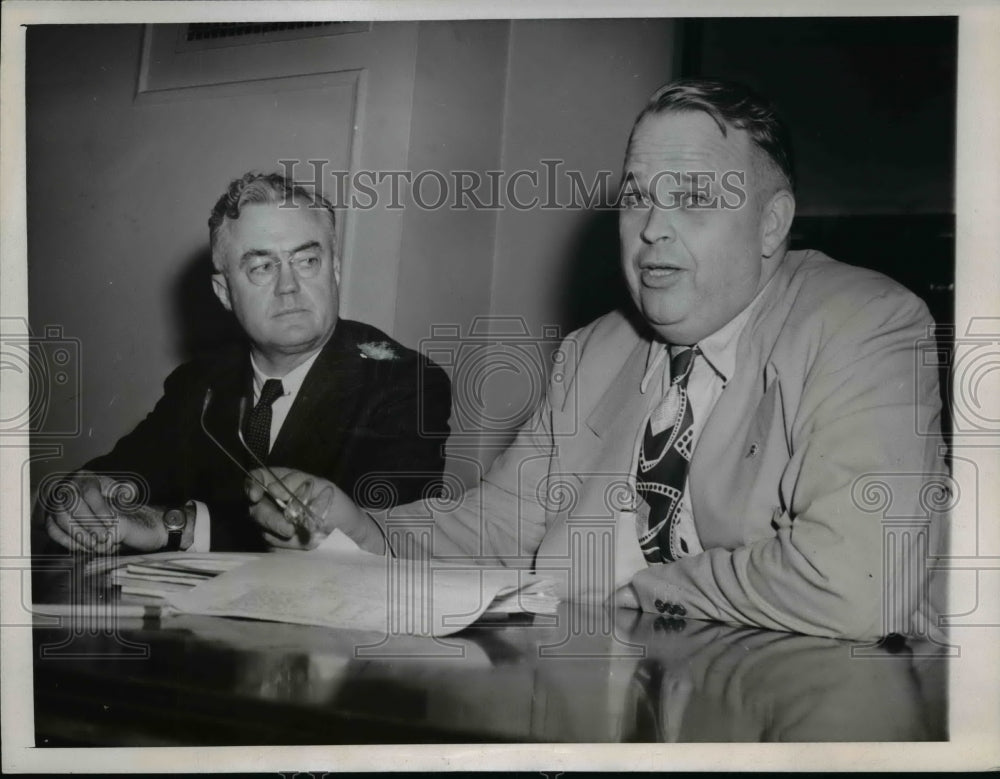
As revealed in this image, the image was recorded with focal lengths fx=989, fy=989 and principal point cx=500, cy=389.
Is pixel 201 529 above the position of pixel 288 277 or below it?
below

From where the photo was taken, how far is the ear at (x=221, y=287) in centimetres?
158

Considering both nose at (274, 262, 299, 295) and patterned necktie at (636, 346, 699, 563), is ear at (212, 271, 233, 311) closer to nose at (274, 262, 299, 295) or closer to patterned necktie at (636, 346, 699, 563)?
nose at (274, 262, 299, 295)

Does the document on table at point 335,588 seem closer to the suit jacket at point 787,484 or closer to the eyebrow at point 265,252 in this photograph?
the suit jacket at point 787,484

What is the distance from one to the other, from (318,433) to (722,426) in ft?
2.01

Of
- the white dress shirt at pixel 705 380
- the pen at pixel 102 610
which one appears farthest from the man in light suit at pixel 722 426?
the pen at pixel 102 610

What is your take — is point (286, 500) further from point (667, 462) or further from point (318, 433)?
point (667, 462)

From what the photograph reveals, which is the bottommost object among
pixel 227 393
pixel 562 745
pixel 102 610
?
pixel 562 745

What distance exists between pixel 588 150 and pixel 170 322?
72 centimetres

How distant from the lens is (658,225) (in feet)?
4.75

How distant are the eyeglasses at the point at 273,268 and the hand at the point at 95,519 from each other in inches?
15.2

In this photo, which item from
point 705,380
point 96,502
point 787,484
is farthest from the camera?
point 96,502

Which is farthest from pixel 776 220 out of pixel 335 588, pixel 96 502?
pixel 96 502

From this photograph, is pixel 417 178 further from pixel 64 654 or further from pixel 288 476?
pixel 64 654

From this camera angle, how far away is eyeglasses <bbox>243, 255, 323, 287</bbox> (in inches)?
61.5
